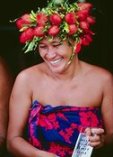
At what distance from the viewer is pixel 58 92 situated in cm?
356

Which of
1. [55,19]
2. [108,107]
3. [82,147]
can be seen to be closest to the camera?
[82,147]

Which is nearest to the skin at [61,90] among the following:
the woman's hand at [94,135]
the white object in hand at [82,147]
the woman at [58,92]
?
the woman at [58,92]

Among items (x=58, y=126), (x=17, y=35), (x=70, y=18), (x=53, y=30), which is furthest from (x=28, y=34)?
(x=17, y=35)

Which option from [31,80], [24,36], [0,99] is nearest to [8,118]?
[0,99]

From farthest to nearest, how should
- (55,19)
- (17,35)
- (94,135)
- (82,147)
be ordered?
(17,35) < (55,19) < (94,135) < (82,147)

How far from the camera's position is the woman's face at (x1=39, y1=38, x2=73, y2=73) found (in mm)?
3271

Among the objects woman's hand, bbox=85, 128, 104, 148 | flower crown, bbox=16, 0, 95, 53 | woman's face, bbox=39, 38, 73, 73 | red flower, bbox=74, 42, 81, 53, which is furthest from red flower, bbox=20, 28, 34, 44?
woman's hand, bbox=85, 128, 104, 148

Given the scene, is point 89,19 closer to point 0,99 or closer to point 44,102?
point 44,102

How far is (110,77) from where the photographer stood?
356cm

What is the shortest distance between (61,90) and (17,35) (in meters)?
0.89

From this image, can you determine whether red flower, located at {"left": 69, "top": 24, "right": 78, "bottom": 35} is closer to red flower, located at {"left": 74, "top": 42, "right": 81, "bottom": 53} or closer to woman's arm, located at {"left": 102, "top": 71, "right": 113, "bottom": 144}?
red flower, located at {"left": 74, "top": 42, "right": 81, "bottom": 53}

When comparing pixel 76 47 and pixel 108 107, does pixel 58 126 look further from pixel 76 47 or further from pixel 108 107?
pixel 76 47

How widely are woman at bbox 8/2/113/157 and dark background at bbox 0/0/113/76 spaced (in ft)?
1.54

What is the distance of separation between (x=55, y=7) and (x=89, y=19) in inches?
11.2
